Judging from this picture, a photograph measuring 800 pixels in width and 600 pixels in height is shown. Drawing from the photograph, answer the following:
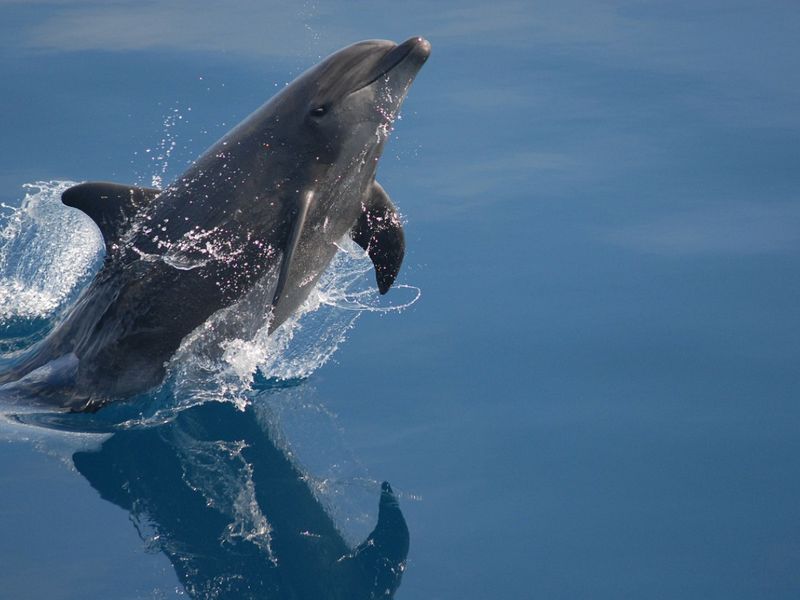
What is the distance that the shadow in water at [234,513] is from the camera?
586 centimetres

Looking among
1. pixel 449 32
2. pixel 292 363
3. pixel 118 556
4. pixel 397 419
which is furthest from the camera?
pixel 449 32

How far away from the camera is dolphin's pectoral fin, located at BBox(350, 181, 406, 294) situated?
8.32 m

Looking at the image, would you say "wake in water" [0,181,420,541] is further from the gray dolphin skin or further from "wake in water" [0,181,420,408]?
the gray dolphin skin

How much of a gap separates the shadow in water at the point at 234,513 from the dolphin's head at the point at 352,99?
5.88 ft

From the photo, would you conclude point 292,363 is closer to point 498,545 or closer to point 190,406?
point 190,406

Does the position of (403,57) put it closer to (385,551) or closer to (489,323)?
(489,323)

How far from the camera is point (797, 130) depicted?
1155 cm

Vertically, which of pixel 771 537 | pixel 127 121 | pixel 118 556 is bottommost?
pixel 771 537

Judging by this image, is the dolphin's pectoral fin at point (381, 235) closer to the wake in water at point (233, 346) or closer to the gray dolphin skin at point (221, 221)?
the wake in water at point (233, 346)

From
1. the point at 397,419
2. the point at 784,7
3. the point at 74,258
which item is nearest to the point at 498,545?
the point at 397,419

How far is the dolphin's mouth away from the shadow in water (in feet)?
7.55

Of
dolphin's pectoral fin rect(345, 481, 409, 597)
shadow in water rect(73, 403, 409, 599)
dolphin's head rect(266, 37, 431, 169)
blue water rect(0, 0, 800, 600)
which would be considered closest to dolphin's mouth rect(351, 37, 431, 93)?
dolphin's head rect(266, 37, 431, 169)

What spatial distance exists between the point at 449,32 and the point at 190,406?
769 centimetres

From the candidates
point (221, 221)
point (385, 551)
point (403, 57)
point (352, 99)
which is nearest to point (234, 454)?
point (385, 551)
